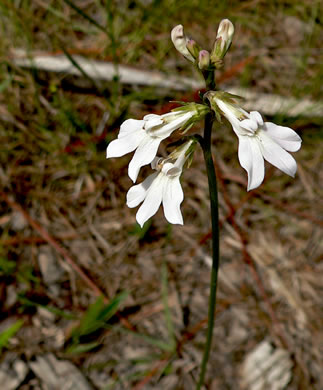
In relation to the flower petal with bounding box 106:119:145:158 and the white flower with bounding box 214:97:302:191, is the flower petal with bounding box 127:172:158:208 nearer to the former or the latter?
the flower petal with bounding box 106:119:145:158

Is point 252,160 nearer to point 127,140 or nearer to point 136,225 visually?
point 127,140

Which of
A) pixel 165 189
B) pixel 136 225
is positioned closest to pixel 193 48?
pixel 165 189

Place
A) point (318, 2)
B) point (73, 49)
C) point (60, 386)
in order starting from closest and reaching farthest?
point (60, 386)
point (73, 49)
point (318, 2)

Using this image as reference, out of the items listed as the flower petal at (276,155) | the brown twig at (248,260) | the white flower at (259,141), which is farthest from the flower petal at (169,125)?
the brown twig at (248,260)

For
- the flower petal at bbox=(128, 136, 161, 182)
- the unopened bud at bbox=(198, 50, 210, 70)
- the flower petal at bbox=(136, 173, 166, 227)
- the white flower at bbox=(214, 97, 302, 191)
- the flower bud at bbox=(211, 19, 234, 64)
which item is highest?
the flower bud at bbox=(211, 19, 234, 64)

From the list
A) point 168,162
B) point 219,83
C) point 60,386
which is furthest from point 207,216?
point 168,162

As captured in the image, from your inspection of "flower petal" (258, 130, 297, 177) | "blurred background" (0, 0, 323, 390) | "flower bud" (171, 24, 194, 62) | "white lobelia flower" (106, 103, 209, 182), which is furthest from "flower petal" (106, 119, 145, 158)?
"blurred background" (0, 0, 323, 390)

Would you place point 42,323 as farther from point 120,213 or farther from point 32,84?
point 32,84
